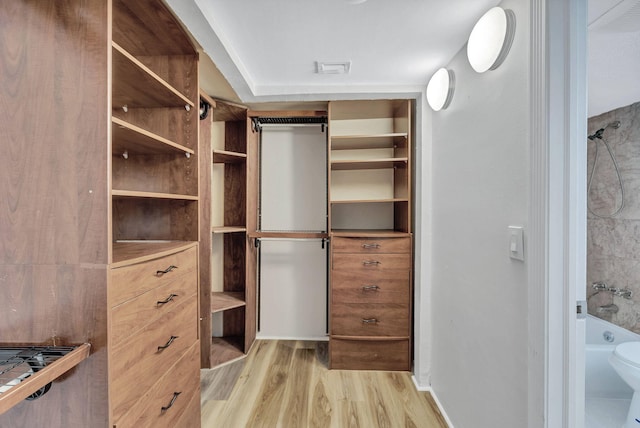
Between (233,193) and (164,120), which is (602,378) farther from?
(164,120)

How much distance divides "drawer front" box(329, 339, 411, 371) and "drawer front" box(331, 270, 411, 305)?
0.35 metres

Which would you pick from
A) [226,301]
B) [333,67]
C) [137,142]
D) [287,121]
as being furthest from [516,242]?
[226,301]

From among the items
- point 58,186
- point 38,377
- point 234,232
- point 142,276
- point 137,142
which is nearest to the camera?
point 38,377

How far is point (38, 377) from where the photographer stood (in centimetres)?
69

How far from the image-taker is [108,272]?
0.88 meters

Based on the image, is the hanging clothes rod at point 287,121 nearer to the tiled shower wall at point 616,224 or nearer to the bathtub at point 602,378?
the tiled shower wall at point 616,224

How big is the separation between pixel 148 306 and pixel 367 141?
→ 1915 mm

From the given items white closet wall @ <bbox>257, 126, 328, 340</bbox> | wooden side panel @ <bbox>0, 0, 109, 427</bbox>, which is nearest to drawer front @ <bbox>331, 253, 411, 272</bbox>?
white closet wall @ <bbox>257, 126, 328, 340</bbox>

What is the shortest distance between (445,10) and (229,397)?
8.44 ft

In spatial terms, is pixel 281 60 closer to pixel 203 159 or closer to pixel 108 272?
pixel 203 159

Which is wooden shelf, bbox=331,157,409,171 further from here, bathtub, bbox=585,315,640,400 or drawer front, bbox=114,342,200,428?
bathtub, bbox=585,315,640,400

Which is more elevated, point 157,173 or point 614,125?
point 614,125

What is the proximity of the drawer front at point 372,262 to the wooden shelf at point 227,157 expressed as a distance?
46.8 inches

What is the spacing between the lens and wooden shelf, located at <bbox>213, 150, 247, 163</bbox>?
7.47 feet
